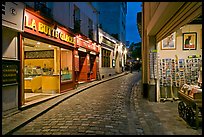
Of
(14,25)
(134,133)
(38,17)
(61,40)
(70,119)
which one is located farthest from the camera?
(61,40)

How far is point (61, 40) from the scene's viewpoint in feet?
36.4

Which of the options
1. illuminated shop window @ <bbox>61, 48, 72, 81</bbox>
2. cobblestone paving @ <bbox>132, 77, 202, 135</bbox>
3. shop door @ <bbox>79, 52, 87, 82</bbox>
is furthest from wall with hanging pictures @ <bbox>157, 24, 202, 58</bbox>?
shop door @ <bbox>79, 52, 87, 82</bbox>

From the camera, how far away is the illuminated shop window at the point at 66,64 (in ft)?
38.6

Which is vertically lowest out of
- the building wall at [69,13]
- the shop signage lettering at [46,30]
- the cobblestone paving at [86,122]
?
the cobblestone paving at [86,122]

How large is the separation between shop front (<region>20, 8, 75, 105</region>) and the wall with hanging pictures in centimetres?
482

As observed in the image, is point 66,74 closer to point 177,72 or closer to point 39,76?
point 39,76

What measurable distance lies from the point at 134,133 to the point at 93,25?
52.0 ft

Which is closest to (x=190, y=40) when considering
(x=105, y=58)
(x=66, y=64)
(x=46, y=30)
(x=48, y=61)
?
(x=46, y=30)

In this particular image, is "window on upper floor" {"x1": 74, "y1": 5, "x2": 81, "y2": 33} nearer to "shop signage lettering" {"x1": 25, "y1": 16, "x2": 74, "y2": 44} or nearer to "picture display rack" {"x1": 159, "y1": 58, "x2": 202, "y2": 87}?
"shop signage lettering" {"x1": 25, "y1": 16, "x2": 74, "y2": 44}

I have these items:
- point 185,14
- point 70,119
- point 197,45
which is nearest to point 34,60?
→ point 70,119

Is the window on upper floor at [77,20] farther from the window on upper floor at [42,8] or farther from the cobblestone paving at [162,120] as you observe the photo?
the cobblestone paving at [162,120]

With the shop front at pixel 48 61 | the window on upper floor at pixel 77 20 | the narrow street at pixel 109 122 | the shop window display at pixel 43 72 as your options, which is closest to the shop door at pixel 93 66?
the window on upper floor at pixel 77 20

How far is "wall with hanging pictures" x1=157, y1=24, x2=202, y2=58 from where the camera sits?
8812 mm

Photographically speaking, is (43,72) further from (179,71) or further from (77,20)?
(179,71)
